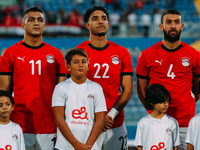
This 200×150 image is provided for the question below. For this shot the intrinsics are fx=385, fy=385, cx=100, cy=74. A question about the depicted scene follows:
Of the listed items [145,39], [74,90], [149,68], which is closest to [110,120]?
[74,90]

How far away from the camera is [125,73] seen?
3.96 meters

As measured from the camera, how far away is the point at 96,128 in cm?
342

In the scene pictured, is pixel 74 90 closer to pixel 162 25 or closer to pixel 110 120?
pixel 110 120

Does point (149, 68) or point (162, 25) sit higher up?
point (162, 25)

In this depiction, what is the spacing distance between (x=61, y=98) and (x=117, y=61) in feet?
2.65

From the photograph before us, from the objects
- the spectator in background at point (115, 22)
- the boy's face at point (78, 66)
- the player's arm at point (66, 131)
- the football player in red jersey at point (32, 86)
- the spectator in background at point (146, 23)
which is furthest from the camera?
the spectator in background at point (115, 22)

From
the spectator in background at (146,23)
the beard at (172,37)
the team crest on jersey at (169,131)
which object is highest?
the spectator in background at (146,23)

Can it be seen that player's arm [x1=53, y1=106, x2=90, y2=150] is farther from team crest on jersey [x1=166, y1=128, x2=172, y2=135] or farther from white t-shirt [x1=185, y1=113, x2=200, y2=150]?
white t-shirt [x1=185, y1=113, x2=200, y2=150]

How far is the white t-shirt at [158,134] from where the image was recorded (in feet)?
11.8

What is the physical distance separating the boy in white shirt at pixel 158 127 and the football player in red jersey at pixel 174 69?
0.81 ft

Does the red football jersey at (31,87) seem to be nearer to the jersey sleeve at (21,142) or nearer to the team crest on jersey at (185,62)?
the jersey sleeve at (21,142)

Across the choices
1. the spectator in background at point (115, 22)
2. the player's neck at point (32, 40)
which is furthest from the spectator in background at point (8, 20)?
the player's neck at point (32, 40)

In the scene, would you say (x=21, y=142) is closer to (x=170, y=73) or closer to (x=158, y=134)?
(x=158, y=134)

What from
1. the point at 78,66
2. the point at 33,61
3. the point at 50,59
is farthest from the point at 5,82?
the point at 78,66
